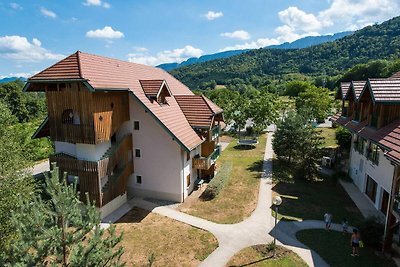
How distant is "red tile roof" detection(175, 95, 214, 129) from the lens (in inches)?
980

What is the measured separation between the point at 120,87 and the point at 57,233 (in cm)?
1449

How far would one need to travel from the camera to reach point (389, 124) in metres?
19.9

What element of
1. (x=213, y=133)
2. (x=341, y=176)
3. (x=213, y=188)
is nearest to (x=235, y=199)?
(x=213, y=188)

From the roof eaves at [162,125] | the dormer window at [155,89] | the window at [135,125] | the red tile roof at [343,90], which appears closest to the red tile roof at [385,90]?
the red tile roof at [343,90]

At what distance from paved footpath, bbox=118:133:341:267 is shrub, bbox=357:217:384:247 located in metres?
2.25

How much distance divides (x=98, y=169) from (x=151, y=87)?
8.13 meters

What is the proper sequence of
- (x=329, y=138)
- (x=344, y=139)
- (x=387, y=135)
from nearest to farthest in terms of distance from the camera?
(x=387, y=135)
(x=344, y=139)
(x=329, y=138)

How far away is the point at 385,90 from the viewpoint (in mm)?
19875

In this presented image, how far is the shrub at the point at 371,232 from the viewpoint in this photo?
634 inches

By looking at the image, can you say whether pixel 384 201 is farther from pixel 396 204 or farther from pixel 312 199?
pixel 396 204

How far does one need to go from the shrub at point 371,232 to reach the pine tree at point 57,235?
14.9m

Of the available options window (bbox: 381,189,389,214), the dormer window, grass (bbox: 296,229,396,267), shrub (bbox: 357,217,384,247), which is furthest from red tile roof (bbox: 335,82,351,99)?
the dormer window

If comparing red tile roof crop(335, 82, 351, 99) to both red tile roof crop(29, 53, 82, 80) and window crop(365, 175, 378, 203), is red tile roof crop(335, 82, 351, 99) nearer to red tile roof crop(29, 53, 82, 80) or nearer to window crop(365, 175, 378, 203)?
window crop(365, 175, 378, 203)

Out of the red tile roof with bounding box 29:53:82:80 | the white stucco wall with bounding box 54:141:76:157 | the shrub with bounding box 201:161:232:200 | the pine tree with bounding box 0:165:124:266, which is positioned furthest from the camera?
the shrub with bounding box 201:161:232:200
